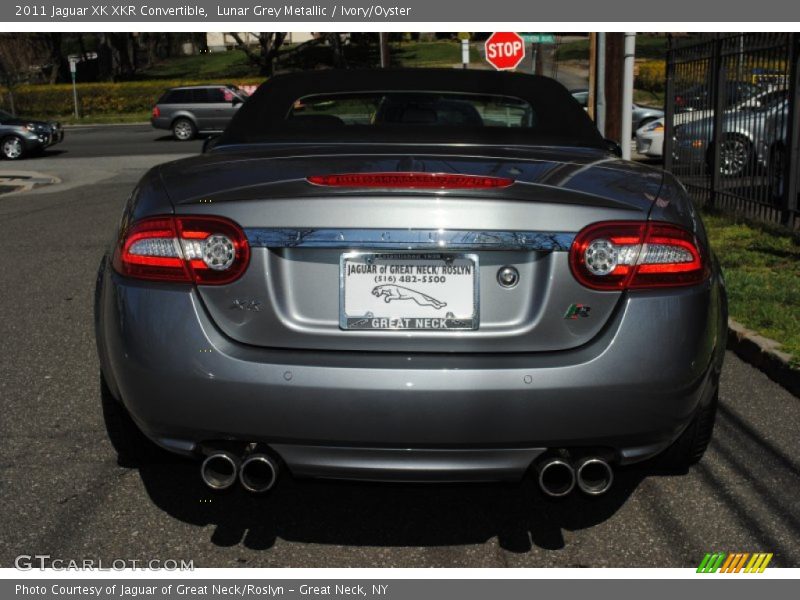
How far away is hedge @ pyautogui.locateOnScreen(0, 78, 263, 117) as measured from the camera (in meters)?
52.6

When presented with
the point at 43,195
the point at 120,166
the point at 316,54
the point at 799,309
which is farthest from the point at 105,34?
the point at 799,309

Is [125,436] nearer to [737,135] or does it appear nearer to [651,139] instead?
[737,135]

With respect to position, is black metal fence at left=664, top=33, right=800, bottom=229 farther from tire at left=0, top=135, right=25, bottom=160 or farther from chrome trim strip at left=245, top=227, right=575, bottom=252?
tire at left=0, top=135, right=25, bottom=160

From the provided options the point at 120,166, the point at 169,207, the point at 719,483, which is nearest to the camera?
the point at 169,207

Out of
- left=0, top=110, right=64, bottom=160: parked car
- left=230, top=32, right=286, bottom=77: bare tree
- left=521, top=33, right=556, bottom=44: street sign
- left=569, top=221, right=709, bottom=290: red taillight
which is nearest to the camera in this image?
left=569, top=221, right=709, bottom=290: red taillight

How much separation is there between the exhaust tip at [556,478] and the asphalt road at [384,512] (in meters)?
0.06

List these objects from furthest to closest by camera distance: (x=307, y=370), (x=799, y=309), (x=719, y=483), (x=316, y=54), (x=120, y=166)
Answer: (x=316, y=54) → (x=120, y=166) → (x=799, y=309) → (x=719, y=483) → (x=307, y=370)

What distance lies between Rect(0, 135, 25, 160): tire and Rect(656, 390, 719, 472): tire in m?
27.3

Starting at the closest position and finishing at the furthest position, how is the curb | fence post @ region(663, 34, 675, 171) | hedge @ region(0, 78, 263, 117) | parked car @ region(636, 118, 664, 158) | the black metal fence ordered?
the curb
the black metal fence
fence post @ region(663, 34, 675, 171)
parked car @ region(636, 118, 664, 158)
hedge @ region(0, 78, 263, 117)

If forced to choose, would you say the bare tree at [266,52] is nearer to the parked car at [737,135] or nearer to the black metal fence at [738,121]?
the black metal fence at [738,121]

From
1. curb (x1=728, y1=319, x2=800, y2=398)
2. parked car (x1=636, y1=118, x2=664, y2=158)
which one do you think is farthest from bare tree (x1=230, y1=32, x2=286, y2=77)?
curb (x1=728, y1=319, x2=800, y2=398)

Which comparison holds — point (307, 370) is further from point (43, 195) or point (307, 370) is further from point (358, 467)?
point (43, 195)
